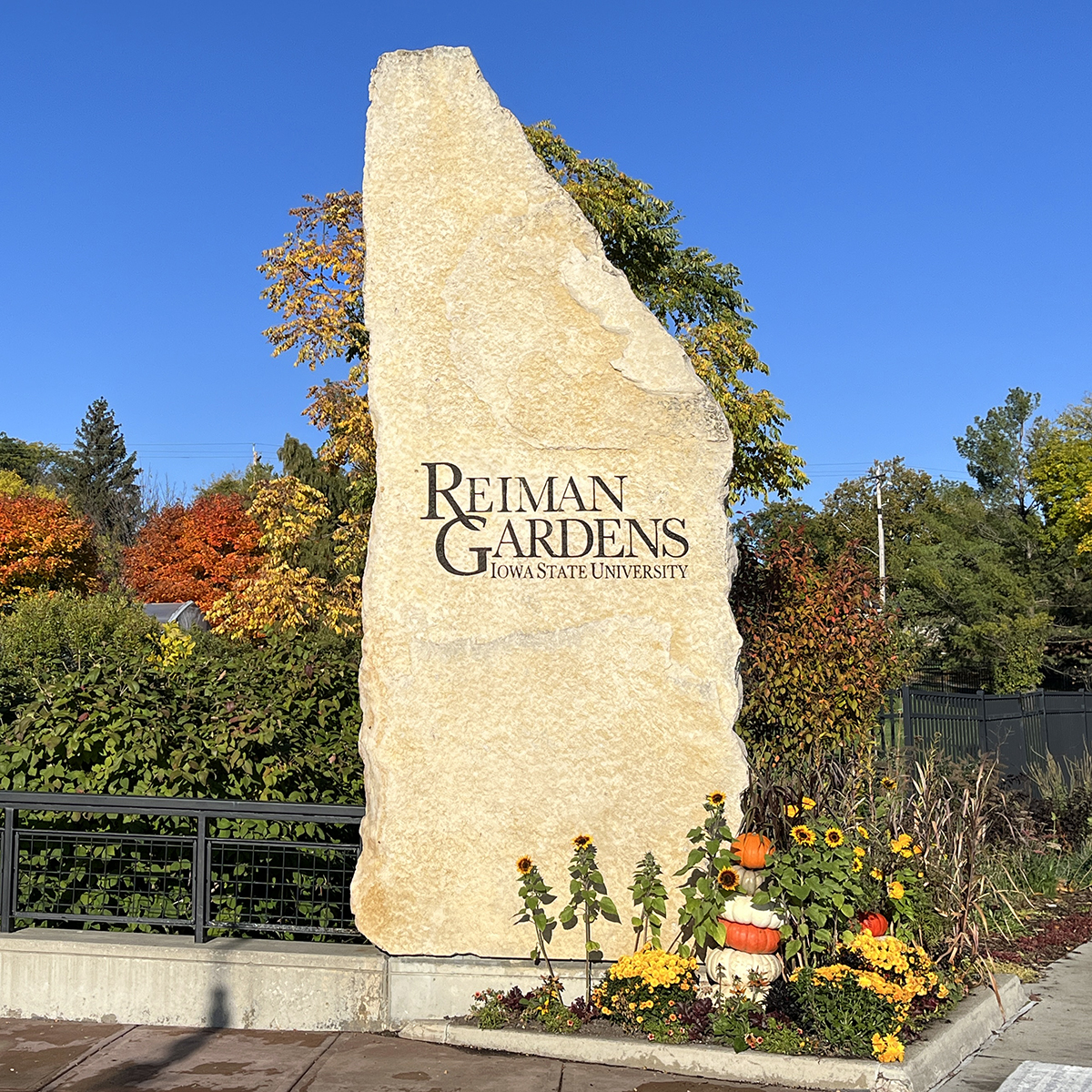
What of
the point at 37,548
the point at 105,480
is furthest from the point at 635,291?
the point at 105,480

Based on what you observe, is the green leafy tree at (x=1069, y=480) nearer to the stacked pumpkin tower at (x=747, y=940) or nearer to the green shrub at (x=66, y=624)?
the green shrub at (x=66, y=624)

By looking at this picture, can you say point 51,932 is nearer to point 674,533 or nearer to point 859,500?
point 674,533

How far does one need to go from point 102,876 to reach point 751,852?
3.73m

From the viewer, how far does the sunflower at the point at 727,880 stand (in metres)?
5.26

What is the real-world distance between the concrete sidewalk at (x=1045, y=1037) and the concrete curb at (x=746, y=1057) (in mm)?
92

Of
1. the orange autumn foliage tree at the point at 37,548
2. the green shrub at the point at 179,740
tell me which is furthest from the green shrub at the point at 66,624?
the green shrub at the point at 179,740

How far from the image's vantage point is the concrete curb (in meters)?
4.83

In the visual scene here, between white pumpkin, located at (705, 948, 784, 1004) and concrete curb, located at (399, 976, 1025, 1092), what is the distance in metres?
0.36

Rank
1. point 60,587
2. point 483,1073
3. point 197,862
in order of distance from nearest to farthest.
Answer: point 483,1073
point 197,862
point 60,587

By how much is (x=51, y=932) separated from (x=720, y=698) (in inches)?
153

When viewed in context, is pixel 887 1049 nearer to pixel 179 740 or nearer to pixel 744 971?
pixel 744 971

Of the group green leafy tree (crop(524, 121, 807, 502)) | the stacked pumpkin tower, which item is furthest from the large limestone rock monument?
green leafy tree (crop(524, 121, 807, 502))

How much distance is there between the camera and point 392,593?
5.71 meters

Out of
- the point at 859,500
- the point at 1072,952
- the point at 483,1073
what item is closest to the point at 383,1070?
the point at 483,1073
